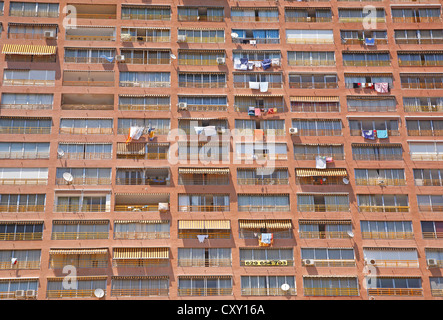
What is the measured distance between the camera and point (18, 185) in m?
58.5

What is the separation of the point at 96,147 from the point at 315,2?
30499 millimetres

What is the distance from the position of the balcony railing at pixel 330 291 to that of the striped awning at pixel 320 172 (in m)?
11.8

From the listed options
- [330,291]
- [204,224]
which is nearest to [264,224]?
[204,224]

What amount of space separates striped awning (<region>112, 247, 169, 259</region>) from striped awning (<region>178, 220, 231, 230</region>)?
3.06 m

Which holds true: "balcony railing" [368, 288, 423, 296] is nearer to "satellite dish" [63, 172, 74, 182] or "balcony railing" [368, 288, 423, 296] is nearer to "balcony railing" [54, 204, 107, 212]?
"balcony railing" [54, 204, 107, 212]

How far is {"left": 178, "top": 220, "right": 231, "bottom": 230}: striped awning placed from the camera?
58.0 metres

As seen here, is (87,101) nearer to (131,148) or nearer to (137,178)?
(131,148)

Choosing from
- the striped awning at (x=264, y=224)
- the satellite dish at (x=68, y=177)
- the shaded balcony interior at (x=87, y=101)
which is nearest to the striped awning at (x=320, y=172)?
the striped awning at (x=264, y=224)

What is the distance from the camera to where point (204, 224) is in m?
58.2

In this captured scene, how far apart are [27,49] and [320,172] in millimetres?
34801

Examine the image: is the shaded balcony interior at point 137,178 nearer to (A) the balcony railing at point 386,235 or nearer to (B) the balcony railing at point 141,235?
(B) the balcony railing at point 141,235

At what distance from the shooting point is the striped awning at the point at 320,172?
2372 inches
